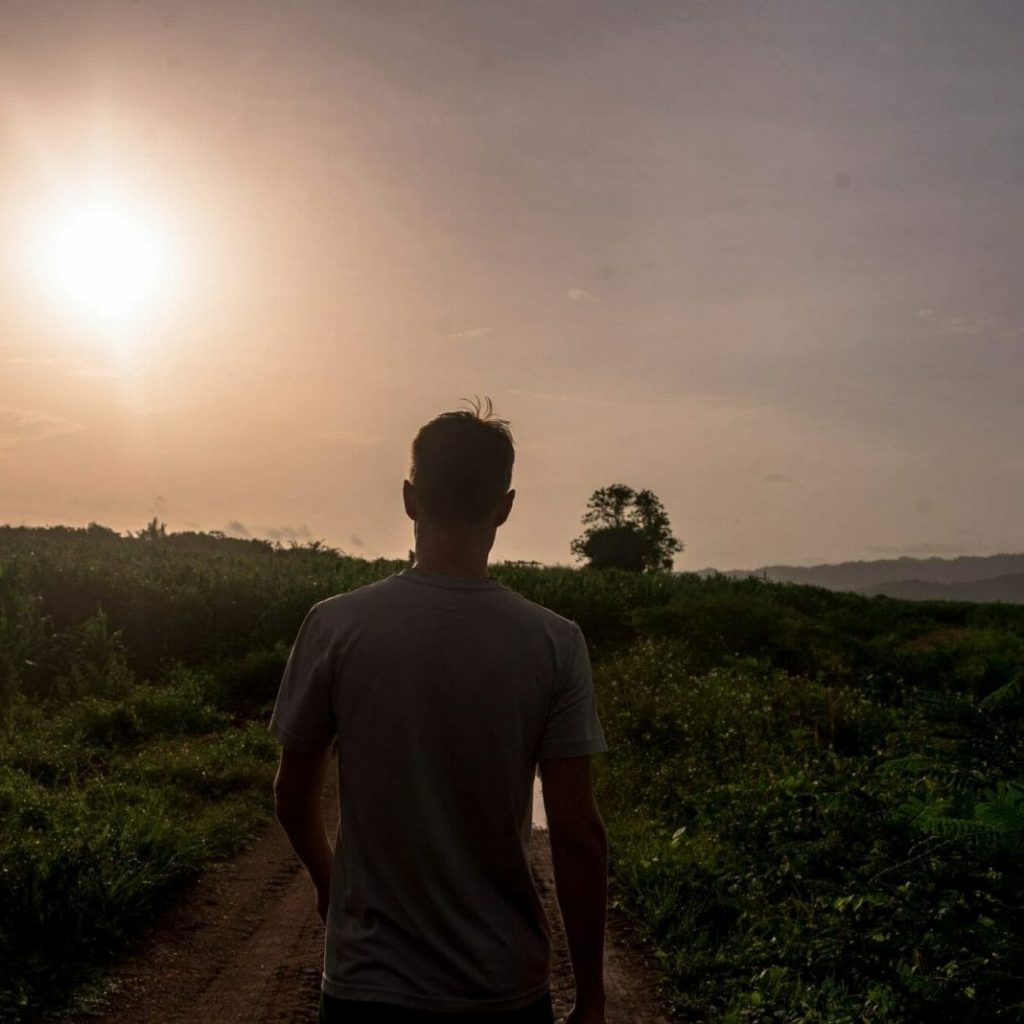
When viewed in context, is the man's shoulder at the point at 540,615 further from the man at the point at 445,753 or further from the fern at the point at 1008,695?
the fern at the point at 1008,695

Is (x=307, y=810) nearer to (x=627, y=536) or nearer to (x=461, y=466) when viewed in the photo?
(x=461, y=466)

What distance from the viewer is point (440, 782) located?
2438 millimetres

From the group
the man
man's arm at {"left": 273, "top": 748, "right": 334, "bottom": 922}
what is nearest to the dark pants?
the man

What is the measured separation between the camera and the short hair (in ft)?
8.32

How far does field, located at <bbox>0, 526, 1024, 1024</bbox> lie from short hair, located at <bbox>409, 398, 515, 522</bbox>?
1869mm

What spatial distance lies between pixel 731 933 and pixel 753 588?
3262 cm

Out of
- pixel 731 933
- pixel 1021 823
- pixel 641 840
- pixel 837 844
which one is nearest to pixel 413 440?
pixel 1021 823

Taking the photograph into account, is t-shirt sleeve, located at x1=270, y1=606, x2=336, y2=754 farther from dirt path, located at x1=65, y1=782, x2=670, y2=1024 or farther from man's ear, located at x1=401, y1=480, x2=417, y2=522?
dirt path, located at x1=65, y1=782, x2=670, y2=1024

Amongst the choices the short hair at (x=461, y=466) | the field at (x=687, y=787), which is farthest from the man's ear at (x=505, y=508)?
the field at (x=687, y=787)

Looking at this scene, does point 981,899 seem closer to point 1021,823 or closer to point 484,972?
point 1021,823

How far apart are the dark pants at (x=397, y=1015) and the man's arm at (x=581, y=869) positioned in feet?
0.58

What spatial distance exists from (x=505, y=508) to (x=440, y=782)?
694mm

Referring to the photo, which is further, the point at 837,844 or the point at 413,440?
the point at 837,844

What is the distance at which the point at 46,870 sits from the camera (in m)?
7.36
